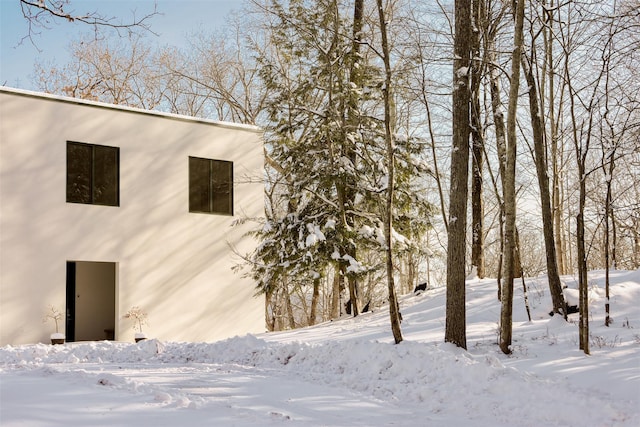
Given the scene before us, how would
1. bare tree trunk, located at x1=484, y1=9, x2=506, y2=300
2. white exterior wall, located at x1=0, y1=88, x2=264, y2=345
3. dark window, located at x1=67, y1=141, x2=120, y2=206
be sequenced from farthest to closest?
dark window, located at x1=67, y1=141, x2=120, y2=206, white exterior wall, located at x1=0, y1=88, x2=264, y2=345, bare tree trunk, located at x1=484, y1=9, x2=506, y2=300

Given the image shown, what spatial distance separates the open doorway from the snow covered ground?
5.62m

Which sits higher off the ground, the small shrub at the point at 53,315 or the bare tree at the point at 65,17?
the bare tree at the point at 65,17

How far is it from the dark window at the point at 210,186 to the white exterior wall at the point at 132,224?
0.18 metres

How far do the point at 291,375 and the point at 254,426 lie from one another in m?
3.40

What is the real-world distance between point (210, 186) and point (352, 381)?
32.1 ft

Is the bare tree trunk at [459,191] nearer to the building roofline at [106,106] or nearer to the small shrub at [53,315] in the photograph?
the building roofline at [106,106]

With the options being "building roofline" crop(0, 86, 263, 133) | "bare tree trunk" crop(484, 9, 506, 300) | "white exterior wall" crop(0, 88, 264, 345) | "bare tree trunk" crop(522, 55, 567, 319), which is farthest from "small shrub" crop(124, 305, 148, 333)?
"bare tree trunk" crop(522, 55, 567, 319)

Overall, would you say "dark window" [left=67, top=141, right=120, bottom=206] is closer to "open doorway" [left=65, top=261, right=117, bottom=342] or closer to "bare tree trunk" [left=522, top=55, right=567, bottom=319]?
"open doorway" [left=65, top=261, right=117, bottom=342]

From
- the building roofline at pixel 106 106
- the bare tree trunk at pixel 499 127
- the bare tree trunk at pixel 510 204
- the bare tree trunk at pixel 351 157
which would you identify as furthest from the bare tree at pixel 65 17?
the bare tree trunk at pixel 351 157

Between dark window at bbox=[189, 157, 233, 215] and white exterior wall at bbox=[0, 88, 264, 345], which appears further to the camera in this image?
dark window at bbox=[189, 157, 233, 215]

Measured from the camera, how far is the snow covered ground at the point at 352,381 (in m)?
5.39

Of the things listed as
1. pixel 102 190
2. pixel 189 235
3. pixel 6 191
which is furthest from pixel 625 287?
pixel 6 191

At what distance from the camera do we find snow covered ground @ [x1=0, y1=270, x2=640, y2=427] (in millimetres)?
5387

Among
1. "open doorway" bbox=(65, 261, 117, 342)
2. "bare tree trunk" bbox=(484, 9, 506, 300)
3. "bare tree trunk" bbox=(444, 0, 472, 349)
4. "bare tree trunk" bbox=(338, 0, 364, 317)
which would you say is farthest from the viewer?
Answer: "open doorway" bbox=(65, 261, 117, 342)
